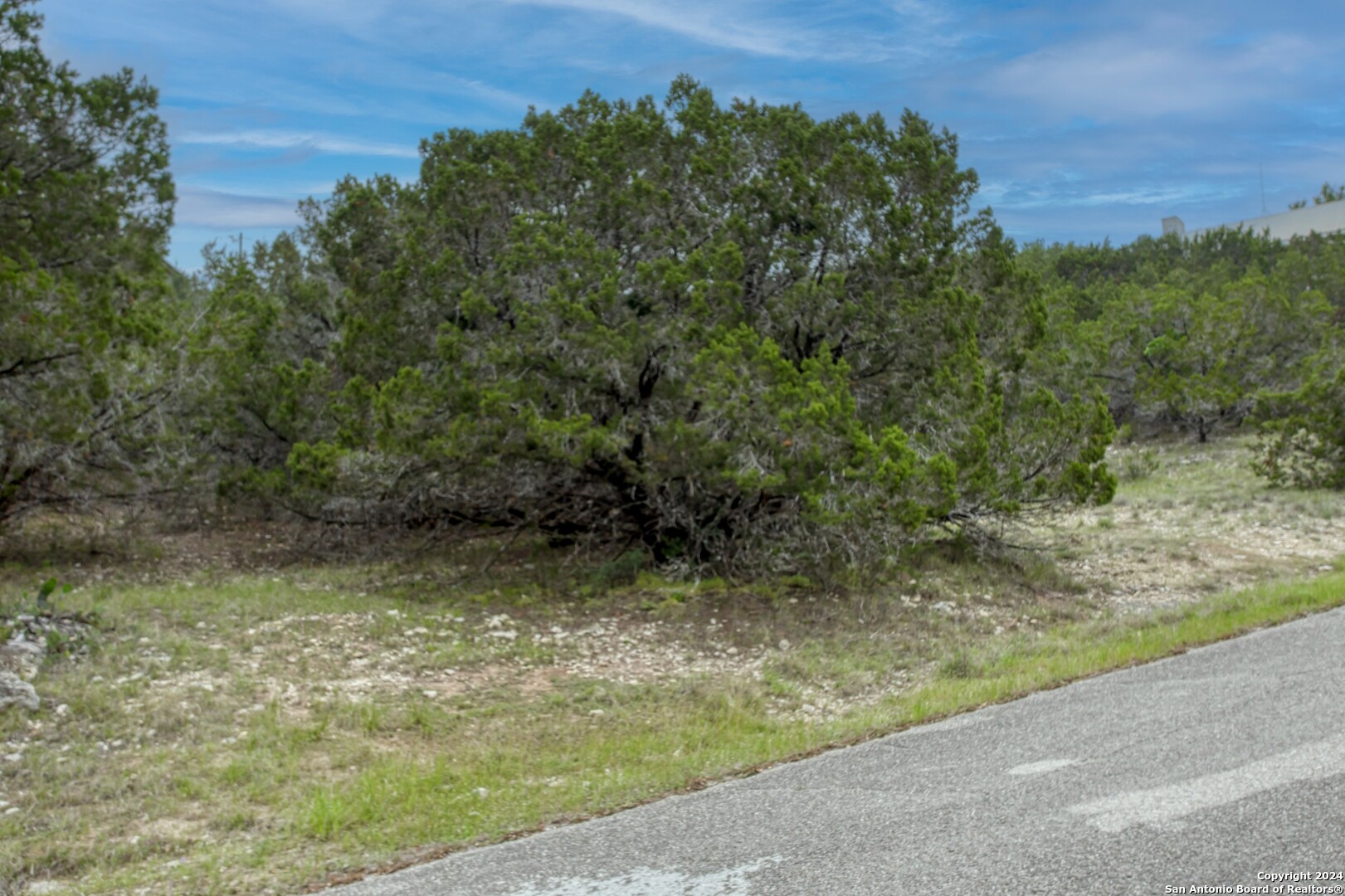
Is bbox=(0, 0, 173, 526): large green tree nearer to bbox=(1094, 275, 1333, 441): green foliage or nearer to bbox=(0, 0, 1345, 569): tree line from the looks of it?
bbox=(0, 0, 1345, 569): tree line

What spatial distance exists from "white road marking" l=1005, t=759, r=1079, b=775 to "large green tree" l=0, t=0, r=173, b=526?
1095 cm

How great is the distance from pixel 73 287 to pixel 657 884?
11224mm

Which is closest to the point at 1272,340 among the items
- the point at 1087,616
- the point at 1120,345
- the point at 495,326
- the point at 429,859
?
the point at 1120,345

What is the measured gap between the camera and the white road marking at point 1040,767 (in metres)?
5.25

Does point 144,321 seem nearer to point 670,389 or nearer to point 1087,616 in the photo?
point 670,389

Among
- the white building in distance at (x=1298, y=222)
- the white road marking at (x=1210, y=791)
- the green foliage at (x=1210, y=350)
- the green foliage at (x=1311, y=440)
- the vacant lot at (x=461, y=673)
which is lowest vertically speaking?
the vacant lot at (x=461, y=673)

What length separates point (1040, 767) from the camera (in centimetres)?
532

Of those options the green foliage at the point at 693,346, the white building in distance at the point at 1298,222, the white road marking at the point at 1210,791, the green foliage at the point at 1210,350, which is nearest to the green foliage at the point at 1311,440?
the green foliage at the point at 1210,350

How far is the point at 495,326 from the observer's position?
1292 cm

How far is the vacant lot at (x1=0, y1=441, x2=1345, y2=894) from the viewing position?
5438mm

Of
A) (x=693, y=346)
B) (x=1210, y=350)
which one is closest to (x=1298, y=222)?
(x=1210, y=350)

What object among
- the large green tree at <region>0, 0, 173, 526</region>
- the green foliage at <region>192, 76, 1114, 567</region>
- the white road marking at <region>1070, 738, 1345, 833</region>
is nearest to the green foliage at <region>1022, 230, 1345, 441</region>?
the green foliage at <region>192, 76, 1114, 567</region>

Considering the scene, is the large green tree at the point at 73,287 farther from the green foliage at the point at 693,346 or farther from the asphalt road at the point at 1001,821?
the asphalt road at the point at 1001,821

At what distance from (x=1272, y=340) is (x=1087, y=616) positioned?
2412 cm
